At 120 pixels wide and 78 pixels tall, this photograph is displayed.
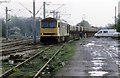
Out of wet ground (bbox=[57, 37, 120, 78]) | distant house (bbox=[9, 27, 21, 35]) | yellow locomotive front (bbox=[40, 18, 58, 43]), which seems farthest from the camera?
distant house (bbox=[9, 27, 21, 35])

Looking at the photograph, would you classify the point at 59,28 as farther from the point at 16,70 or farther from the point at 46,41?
the point at 16,70

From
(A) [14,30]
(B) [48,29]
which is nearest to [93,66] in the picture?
(B) [48,29]

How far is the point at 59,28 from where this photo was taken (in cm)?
4328

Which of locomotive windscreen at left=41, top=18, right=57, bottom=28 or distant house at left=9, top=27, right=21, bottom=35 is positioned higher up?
locomotive windscreen at left=41, top=18, right=57, bottom=28

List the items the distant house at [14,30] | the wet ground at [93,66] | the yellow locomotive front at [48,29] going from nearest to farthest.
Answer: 1. the wet ground at [93,66]
2. the yellow locomotive front at [48,29]
3. the distant house at [14,30]

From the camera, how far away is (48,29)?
141ft

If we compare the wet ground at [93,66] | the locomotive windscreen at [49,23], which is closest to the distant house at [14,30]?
the locomotive windscreen at [49,23]

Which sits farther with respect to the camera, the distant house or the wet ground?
the distant house

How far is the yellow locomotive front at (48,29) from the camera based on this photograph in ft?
139

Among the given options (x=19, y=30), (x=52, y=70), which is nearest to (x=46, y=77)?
(x=52, y=70)

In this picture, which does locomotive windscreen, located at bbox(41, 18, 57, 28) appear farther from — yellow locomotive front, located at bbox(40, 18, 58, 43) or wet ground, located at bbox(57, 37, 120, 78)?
wet ground, located at bbox(57, 37, 120, 78)

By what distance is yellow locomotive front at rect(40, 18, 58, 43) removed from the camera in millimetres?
42375

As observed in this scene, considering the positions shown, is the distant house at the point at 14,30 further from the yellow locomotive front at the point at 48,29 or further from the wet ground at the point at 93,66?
the wet ground at the point at 93,66

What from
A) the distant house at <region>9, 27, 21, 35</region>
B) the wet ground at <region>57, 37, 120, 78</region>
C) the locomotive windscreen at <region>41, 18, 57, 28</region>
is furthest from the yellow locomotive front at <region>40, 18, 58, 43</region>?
the distant house at <region>9, 27, 21, 35</region>
